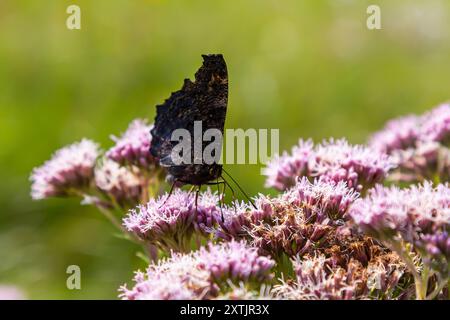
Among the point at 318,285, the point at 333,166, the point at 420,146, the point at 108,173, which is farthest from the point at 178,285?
the point at 420,146

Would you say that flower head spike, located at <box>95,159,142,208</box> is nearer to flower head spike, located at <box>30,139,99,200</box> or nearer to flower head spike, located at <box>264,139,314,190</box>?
flower head spike, located at <box>30,139,99,200</box>

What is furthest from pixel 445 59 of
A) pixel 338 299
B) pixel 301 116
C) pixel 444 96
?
pixel 338 299

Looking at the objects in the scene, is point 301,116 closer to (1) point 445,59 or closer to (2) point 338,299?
(1) point 445,59

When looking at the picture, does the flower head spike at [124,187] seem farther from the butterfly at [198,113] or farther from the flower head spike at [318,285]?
the flower head spike at [318,285]

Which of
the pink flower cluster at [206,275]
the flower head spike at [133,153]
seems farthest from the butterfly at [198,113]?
the pink flower cluster at [206,275]
